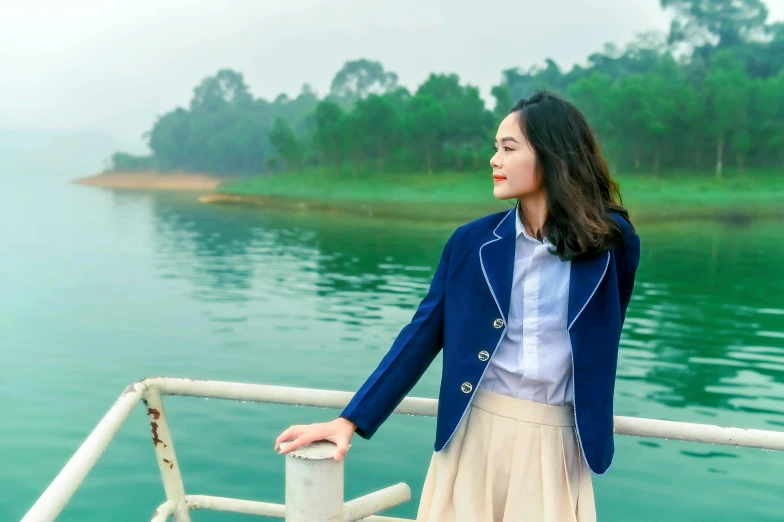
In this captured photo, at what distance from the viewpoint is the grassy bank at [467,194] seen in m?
24.1

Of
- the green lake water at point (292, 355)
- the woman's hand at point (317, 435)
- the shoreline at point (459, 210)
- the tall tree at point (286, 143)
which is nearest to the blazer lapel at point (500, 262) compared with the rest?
the woman's hand at point (317, 435)

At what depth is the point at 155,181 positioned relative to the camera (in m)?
43.6

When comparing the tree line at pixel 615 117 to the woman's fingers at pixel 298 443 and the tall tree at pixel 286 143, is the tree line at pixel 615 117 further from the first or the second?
the woman's fingers at pixel 298 443

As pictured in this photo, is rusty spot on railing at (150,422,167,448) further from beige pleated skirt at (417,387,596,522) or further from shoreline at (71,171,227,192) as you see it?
shoreline at (71,171,227,192)

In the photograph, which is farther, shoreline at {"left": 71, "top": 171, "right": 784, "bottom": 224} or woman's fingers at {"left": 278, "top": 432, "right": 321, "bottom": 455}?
shoreline at {"left": 71, "top": 171, "right": 784, "bottom": 224}

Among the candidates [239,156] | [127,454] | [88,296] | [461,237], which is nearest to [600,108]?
[239,156]

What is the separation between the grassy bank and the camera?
24141 millimetres

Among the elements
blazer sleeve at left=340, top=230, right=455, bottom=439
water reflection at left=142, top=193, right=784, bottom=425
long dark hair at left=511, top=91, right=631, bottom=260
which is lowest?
water reflection at left=142, top=193, right=784, bottom=425

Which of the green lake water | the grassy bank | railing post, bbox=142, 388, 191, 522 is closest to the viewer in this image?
railing post, bbox=142, 388, 191, 522

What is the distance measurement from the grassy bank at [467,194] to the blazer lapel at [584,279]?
69.8ft

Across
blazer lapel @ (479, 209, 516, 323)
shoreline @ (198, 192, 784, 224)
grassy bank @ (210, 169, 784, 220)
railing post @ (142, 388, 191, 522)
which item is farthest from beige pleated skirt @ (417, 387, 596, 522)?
grassy bank @ (210, 169, 784, 220)

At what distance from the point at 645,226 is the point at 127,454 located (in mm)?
16883

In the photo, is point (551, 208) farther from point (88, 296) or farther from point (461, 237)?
point (88, 296)

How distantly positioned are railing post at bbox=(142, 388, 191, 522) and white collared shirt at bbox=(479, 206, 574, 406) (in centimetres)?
52
